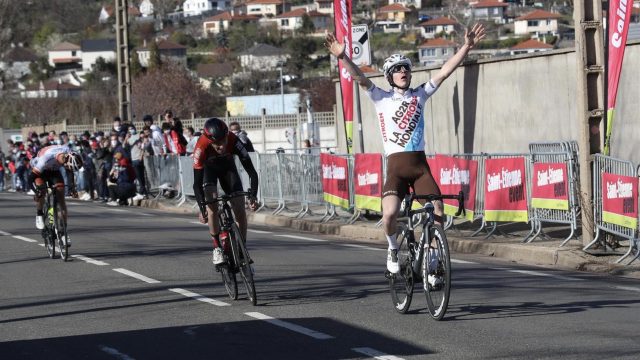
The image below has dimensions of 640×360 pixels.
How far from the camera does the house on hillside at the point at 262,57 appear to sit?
5023 inches

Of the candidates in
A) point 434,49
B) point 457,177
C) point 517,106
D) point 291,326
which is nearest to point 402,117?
point 291,326

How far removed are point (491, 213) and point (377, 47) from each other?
A: 93.8 meters

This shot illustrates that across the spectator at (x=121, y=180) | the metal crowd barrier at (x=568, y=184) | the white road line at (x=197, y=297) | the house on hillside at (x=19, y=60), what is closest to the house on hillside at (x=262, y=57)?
the house on hillside at (x=19, y=60)

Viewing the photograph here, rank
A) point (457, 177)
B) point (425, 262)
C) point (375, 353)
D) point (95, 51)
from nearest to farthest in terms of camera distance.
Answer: point (375, 353) < point (425, 262) < point (457, 177) < point (95, 51)

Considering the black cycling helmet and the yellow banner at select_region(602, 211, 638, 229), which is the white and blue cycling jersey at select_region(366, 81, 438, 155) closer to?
the black cycling helmet

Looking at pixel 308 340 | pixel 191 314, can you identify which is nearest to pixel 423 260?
pixel 308 340

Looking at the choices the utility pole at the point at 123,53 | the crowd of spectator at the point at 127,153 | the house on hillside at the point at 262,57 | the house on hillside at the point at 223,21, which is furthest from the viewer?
the house on hillside at the point at 223,21

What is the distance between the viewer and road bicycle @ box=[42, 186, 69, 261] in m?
17.8

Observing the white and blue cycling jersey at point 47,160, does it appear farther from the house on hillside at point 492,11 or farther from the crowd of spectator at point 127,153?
the house on hillside at point 492,11

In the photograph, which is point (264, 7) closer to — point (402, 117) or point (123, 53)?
point (123, 53)

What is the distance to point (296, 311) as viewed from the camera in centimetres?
1228

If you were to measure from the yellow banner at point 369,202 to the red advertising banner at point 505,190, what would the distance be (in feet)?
11.5

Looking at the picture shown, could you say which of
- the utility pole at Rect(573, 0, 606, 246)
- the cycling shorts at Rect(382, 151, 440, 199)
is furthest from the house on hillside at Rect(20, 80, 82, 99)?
the cycling shorts at Rect(382, 151, 440, 199)

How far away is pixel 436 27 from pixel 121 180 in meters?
96.7
